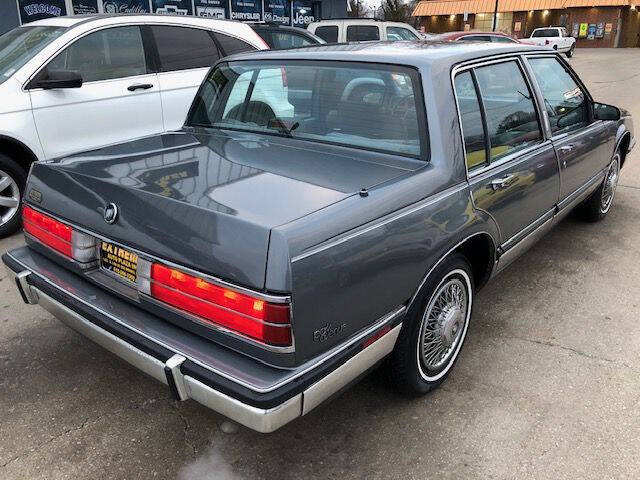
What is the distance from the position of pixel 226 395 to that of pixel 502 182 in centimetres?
186

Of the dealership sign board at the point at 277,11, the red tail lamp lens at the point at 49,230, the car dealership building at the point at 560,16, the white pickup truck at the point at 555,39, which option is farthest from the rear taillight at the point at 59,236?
the car dealership building at the point at 560,16

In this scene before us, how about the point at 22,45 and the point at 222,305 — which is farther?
the point at 22,45

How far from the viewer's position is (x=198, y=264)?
2006 mm

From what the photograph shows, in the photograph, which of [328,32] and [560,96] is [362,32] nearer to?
[328,32]

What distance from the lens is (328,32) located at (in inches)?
518

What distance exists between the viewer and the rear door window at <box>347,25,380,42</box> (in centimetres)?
1288

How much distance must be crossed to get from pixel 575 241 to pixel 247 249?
12.9 ft

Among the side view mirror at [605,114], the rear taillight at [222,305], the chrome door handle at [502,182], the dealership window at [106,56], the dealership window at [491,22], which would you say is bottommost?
the rear taillight at [222,305]

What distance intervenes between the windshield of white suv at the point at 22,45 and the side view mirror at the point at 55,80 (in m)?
0.21

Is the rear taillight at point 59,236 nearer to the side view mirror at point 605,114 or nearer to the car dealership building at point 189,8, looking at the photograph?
the side view mirror at point 605,114

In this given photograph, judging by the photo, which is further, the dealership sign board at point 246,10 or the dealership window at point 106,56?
the dealership sign board at point 246,10

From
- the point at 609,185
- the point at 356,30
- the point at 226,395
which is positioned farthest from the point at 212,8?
the point at 226,395

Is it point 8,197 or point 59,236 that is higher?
point 59,236

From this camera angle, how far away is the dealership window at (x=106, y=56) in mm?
5039
